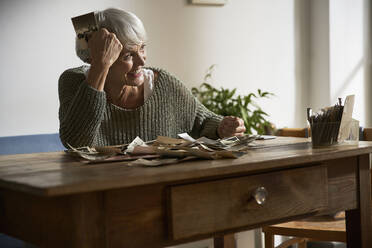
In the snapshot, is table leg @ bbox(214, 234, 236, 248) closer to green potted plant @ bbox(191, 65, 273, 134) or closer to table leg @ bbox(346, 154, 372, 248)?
table leg @ bbox(346, 154, 372, 248)

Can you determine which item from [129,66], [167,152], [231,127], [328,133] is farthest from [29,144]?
[328,133]

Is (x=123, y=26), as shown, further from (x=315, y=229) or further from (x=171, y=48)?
(x=171, y=48)

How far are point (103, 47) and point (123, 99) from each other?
0.38 m

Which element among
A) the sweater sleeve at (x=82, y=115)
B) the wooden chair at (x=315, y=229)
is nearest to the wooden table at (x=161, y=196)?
the sweater sleeve at (x=82, y=115)

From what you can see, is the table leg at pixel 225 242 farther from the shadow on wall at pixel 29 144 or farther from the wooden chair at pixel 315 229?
the shadow on wall at pixel 29 144

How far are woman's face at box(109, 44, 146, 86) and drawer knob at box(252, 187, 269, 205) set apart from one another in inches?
36.2

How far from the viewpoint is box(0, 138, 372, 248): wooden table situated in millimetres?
1069

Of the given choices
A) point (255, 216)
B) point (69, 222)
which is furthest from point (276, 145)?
point (69, 222)

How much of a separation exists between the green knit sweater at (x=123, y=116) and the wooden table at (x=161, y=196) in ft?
1.17

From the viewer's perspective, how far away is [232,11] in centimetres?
399

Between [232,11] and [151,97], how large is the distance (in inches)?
78.2

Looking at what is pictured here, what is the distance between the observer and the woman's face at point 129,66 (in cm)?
206

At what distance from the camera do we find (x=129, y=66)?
6.79ft

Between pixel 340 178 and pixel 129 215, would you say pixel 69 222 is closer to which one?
pixel 129 215
